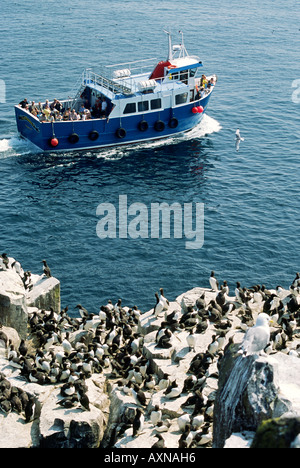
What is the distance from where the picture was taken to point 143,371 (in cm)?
3228

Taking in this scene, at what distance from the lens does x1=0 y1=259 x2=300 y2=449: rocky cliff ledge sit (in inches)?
899

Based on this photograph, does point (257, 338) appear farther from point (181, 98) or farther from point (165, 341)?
point (181, 98)

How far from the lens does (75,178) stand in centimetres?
6319

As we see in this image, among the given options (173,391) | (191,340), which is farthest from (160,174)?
(173,391)

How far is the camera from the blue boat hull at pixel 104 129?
214ft

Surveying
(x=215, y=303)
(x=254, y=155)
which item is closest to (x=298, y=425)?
(x=215, y=303)

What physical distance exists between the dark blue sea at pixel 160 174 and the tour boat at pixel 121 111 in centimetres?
160

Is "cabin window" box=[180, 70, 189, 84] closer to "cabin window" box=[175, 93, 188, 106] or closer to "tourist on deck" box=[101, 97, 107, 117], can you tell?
"cabin window" box=[175, 93, 188, 106]

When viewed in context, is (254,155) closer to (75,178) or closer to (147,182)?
(147,182)

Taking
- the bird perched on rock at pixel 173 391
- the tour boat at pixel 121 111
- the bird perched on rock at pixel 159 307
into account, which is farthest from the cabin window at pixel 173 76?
the bird perched on rock at pixel 173 391

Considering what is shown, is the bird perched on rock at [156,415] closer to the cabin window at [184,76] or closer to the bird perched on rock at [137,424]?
the bird perched on rock at [137,424]

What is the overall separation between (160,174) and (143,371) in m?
34.7

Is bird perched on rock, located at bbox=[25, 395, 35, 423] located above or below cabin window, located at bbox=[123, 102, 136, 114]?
below

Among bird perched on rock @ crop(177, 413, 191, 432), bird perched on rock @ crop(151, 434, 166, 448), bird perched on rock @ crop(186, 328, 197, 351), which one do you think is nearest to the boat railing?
bird perched on rock @ crop(186, 328, 197, 351)
